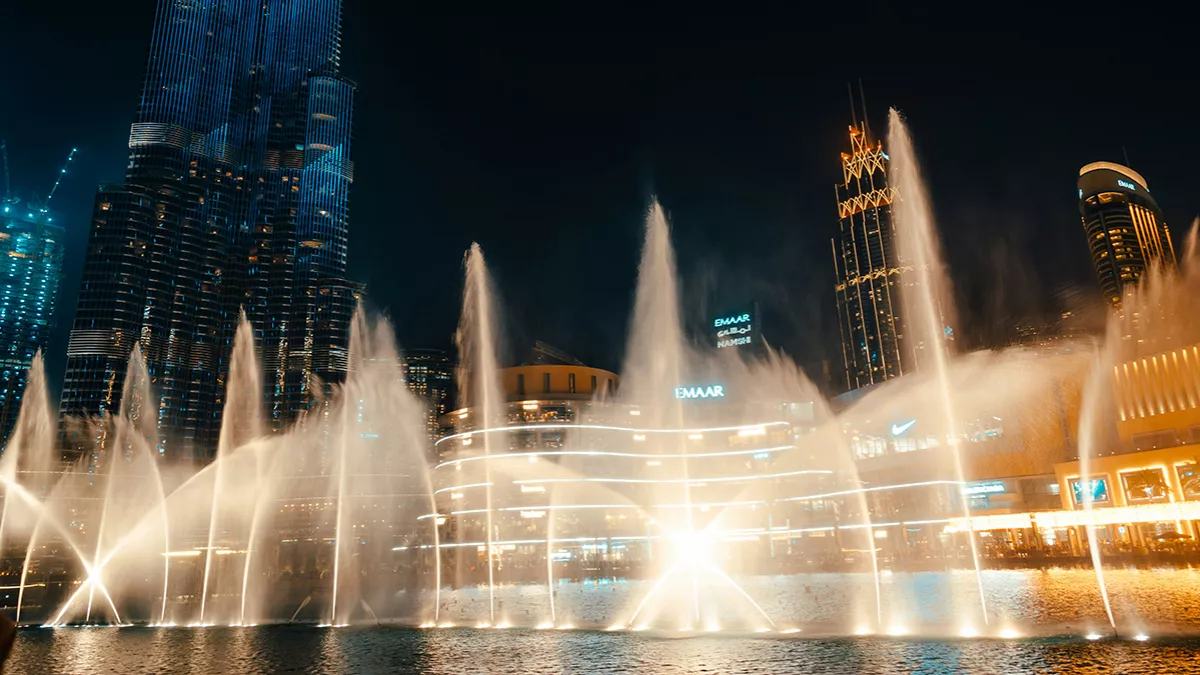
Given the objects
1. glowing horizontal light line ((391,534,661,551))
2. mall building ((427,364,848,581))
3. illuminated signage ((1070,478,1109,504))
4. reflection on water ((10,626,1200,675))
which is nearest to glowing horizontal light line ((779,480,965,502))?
mall building ((427,364,848,581))

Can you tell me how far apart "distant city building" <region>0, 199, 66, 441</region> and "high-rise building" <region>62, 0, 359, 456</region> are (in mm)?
31874

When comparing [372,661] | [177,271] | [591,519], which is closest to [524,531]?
[591,519]

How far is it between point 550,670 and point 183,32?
186588 mm

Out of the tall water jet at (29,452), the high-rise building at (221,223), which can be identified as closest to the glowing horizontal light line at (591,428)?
the tall water jet at (29,452)

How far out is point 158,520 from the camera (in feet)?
243

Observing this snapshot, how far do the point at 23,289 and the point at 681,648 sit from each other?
641ft

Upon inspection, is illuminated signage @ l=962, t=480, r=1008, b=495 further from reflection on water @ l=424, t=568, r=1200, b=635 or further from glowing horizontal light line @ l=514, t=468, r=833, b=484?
reflection on water @ l=424, t=568, r=1200, b=635

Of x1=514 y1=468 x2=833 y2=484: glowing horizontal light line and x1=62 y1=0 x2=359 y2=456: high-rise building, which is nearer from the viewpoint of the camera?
x1=514 y1=468 x2=833 y2=484: glowing horizontal light line

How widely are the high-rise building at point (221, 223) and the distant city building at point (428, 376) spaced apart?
17.9 m

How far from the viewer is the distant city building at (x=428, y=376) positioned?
171125 millimetres

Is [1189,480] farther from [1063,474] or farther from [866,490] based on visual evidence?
[866,490]

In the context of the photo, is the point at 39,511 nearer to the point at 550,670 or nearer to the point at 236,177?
the point at 550,670

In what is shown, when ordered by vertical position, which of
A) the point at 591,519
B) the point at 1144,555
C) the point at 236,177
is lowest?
the point at 1144,555

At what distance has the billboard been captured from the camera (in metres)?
139
